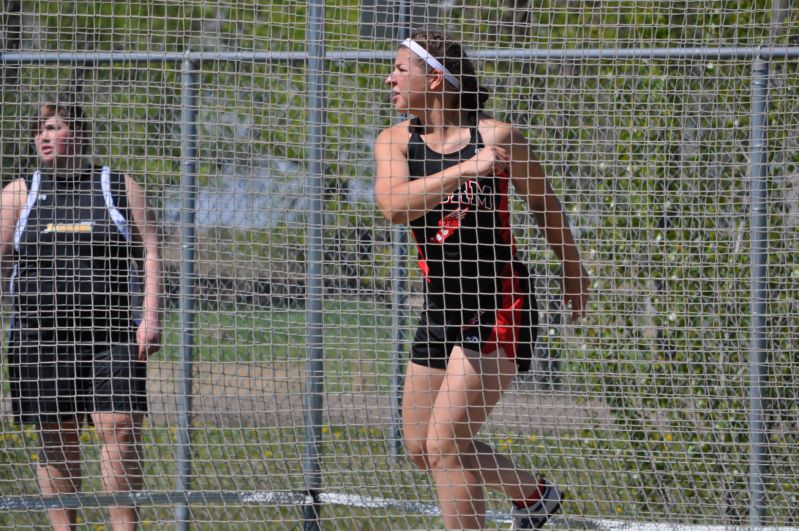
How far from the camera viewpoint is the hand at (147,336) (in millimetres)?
3791

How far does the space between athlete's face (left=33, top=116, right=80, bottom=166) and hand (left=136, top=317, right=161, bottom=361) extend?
2.44 feet

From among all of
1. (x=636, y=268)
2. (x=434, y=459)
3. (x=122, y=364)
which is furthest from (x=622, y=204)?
(x=122, y=364)

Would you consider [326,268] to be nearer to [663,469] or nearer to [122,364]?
[122,364]

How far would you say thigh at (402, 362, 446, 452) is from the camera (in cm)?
345

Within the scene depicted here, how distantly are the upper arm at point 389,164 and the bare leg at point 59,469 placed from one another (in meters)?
1.60

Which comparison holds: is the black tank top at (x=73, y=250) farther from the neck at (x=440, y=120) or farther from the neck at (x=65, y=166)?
the neck at (x=440, y=120)

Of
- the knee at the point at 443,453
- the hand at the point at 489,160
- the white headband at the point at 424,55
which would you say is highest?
the white headband at the point at 424,55

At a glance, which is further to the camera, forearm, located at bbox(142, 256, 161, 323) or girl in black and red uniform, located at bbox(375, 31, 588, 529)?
forearm, located at bbox(142, 256, 161, 323)

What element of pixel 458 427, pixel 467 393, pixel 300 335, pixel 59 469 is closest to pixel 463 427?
pixel 458 427

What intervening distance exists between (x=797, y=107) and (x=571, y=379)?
4.86ft

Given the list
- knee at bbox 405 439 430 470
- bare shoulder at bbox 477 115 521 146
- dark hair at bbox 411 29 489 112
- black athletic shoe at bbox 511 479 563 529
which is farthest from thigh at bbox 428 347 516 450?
dark hair at bbox 411 29 489 112

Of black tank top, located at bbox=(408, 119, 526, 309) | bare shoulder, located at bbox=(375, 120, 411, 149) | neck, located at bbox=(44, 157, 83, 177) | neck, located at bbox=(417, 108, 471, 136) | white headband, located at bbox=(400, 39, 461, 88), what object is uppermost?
white headband, located at bbox=(400, 39, 461, 88)

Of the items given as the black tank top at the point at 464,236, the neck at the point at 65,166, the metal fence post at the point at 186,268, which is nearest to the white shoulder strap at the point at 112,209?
the neck at the point at 65,166

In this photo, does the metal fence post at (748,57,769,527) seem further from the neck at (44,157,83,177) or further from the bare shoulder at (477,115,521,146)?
the neck at (44,157,83,177)
